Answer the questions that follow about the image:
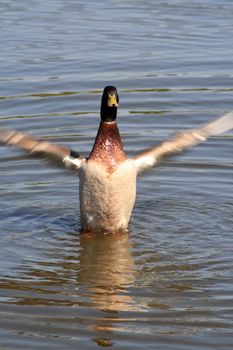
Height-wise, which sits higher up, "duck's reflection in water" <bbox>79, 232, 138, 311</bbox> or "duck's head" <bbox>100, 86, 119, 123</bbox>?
"duck's head" <bbox>100, 86, 119, 123</bbox>

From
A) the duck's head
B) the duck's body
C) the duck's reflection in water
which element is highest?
the duck's head

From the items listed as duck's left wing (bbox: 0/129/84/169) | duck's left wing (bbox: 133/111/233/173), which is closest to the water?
duck's left wing (bbox: 0/129/84/169)

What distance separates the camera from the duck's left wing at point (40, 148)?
8758 mm

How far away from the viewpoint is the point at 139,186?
10.2 m

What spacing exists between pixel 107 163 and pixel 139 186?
162 centimetres

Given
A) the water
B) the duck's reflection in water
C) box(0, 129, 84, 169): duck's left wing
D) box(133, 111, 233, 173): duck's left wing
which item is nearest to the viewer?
the water

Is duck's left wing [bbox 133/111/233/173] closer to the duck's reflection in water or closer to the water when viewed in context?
the water

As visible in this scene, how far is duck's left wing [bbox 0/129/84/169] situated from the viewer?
876cm

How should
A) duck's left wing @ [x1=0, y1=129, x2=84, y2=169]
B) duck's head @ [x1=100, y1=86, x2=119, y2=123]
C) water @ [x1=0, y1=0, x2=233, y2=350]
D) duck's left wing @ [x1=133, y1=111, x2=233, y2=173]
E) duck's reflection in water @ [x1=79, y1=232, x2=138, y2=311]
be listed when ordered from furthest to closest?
duck's left wing @ [x1=133, y1=111, x2=233, y2=173], duck's left wing @ [x1=0, y1=129, x2=84, y2=169], duck's head @ [x1=100, y1=86, x2=119, y2=123], duck's reflection in water @ [x1=79, y1=232, x2=138, y2=311], water @ [x1=0, y1=0, x2=233, y2=350]

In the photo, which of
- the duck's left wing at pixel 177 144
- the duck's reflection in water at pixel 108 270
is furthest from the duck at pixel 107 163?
the duck's reflection in water at pixel 108 270

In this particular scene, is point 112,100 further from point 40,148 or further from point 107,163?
point 40,148

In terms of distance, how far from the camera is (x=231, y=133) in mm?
11375

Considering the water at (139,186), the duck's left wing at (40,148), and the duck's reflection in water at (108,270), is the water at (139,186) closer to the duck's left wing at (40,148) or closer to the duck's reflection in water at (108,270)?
the duck's reflection in water at (108,270)

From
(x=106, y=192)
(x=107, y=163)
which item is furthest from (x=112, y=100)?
(x=106, y=192)
